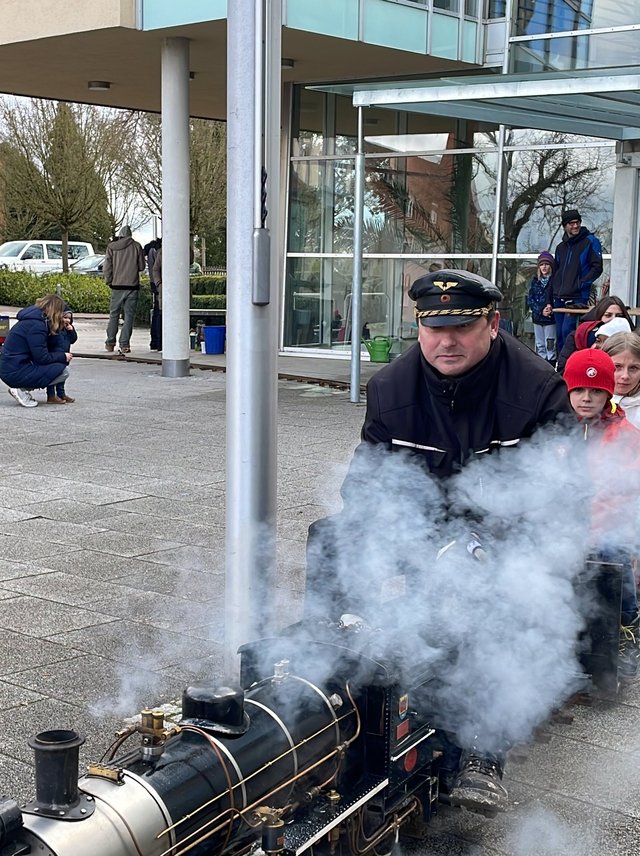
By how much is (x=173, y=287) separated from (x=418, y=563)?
36.5 feet

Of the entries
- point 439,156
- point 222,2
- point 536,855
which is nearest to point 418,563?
point 536,855

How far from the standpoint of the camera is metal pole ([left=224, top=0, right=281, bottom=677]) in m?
3.97

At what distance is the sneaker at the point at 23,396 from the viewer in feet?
39.0

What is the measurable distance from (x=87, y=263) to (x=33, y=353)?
25.5 meters

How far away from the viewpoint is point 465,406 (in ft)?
11.9

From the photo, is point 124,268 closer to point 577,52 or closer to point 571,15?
point 577,52

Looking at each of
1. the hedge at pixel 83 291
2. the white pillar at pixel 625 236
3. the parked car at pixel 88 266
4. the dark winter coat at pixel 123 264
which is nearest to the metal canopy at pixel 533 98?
the white pillar at pixel 625 236

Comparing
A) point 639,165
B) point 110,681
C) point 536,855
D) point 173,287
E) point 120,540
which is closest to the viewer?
point 536,855

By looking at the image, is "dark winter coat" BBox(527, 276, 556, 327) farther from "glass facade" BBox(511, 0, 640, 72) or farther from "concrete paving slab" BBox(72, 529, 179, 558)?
"concrete paving slab" BBox(72, 529, 179, 558)

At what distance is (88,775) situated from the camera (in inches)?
97.0

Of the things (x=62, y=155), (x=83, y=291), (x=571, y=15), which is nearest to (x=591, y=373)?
(x=571, y=15)

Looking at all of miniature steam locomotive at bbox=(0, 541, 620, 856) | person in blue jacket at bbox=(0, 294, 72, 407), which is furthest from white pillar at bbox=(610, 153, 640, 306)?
miniature steam locomotive at bbox=(0, 541, 620, 856)

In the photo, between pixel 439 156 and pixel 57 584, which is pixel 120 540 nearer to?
pixel 57 584

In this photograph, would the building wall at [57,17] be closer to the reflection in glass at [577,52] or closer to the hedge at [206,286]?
the reflection in glass at [577,52]
